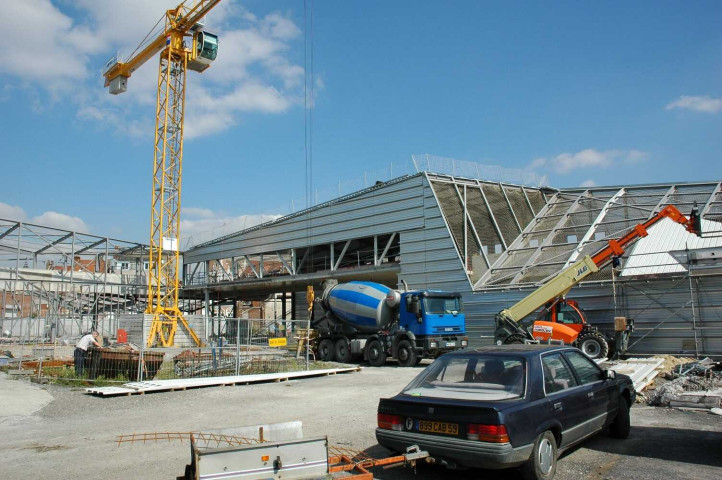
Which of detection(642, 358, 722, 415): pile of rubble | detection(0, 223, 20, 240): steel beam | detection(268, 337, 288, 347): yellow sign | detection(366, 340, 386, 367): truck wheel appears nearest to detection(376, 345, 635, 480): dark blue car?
detection(642, 358, 722, 415): pile of rubble

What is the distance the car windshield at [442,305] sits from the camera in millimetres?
19503

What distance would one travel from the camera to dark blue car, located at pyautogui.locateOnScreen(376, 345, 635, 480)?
5211mm

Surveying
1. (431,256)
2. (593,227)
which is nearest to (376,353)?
(431,256)

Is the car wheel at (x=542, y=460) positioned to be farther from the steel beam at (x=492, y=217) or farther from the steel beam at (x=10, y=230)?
the steel beam at (x=10, y=230)

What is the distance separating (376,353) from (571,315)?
7333 mm

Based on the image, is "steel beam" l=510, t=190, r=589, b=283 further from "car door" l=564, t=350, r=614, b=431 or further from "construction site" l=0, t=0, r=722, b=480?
"car door" l=564, t=350, r=614, b=431

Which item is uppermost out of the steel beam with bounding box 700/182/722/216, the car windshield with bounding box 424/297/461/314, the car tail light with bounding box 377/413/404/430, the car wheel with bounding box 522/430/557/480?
the steel beam with bounding box 700/182/722/216

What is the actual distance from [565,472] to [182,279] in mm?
41659

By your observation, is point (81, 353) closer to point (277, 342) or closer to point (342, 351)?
point (277, 342)

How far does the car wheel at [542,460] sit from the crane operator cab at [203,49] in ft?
121

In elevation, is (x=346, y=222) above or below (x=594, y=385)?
above

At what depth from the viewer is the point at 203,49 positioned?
36.9 meters

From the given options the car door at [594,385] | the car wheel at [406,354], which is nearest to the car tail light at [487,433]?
the car door at [594,385]

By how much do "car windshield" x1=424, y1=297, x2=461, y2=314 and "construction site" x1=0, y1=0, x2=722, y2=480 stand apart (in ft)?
0.20
